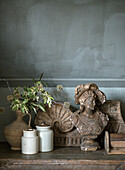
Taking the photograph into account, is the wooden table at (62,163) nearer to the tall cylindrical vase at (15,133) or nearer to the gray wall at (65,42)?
the tall cylindrical vase at (15,133)

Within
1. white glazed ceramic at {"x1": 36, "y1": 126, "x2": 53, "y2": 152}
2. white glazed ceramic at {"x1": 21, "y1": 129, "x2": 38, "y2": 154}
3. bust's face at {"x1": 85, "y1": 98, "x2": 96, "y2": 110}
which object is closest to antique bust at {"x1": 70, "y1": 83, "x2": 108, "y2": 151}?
bust's face at {"x1": 85, "y1": 98, "x2": 96, "y2": 110}

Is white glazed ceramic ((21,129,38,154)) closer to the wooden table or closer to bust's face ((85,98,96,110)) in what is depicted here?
the wooden table

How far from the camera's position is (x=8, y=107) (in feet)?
8.30

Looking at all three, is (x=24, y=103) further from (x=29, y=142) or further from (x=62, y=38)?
(x=62, y=38)

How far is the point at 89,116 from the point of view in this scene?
88.1 inches

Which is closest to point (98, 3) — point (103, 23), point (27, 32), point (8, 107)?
point (103, 23)

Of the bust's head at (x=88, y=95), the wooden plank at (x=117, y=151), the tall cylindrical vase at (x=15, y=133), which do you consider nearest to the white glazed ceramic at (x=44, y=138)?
the tall cylindrical vase at (x=15, y=133)

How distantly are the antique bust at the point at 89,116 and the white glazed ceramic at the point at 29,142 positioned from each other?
1.13ft

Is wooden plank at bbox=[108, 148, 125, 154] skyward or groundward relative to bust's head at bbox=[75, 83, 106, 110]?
groundward

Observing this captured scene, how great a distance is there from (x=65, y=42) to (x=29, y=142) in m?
0.96

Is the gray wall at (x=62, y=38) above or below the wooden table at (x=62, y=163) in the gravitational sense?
above

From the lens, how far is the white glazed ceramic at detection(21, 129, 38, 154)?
2088 mm

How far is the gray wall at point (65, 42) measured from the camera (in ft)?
8.15

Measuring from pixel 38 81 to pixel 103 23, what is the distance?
80 cm
